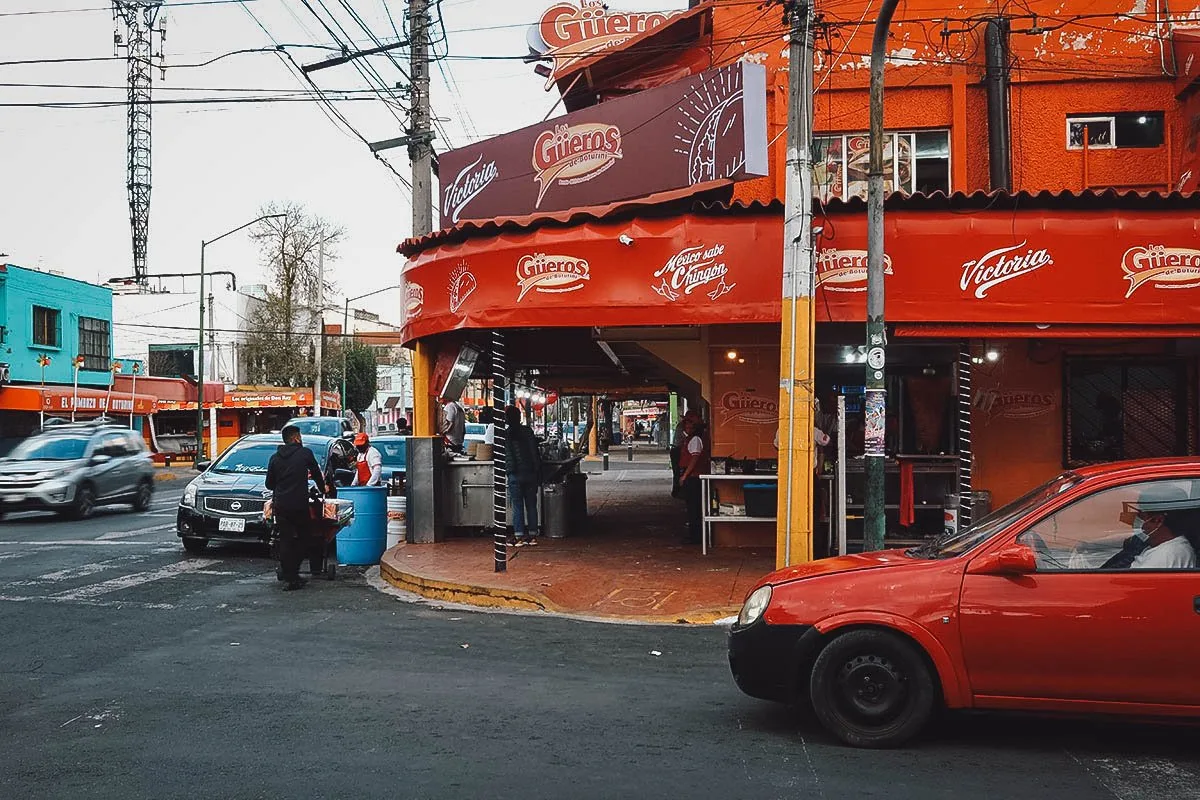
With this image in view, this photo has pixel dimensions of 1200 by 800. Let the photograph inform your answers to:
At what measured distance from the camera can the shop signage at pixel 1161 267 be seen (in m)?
9.81

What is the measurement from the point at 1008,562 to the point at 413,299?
8.38m

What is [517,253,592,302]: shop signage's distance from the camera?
10.4m

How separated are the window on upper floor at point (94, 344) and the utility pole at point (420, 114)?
27.4 m

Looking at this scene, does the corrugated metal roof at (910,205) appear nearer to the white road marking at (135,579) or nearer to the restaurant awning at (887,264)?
the restaurant awning at (887,264)

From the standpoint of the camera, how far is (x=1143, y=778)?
4.79 m

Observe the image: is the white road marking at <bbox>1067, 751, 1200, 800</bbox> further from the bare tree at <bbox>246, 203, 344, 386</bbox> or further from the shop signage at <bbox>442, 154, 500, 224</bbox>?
the bare tree at <bbox>246, 203, 344, 386</bbox>

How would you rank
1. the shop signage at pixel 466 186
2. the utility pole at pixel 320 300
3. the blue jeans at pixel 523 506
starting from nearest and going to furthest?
the blue jeans at pixel 523 506
the shop signage at pixel 466 186
the utility pole at pixel 320 300

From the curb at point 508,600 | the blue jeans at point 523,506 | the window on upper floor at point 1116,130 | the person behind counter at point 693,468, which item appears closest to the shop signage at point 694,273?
the curb at point 508,600

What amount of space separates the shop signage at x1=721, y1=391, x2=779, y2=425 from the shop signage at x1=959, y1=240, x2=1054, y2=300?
3.81 meters

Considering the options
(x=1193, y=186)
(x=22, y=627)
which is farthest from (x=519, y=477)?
(x=1193, y=186)

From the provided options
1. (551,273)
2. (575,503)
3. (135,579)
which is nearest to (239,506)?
(135,579)

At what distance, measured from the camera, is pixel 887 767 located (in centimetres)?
496

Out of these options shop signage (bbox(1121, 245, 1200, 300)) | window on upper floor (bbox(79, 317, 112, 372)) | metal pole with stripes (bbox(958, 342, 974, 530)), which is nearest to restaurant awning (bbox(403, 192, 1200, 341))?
shop signage (bbox(1121, 245, 1200, 300))

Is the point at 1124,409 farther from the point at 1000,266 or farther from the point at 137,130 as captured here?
the point at 137,130
